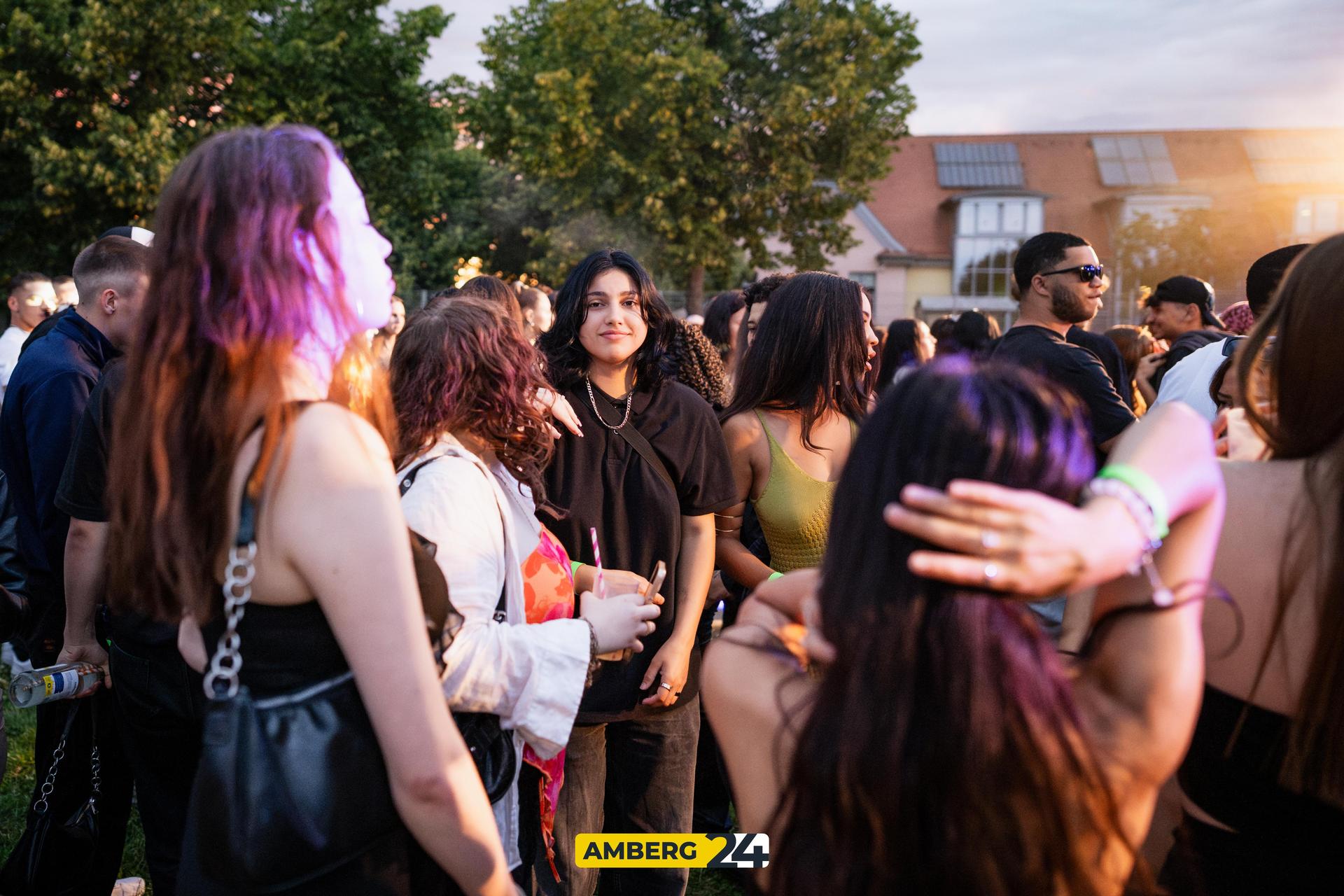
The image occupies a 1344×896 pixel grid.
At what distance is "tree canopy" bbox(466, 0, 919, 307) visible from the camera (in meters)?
23.3

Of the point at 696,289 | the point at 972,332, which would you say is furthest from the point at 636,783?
the point at 696,289

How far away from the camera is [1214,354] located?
157 inches

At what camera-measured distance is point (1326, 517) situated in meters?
1.41

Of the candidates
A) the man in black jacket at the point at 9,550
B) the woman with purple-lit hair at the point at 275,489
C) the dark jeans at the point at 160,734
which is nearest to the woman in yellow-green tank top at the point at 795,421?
the dark jeans at the point at 160,734

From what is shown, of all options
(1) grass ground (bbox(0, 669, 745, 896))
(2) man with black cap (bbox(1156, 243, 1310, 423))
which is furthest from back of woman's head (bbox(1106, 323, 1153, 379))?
(1) grass ground (bbox(0, 669, 745, 896))

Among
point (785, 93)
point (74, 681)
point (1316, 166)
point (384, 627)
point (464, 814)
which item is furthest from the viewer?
point (1316, 166)

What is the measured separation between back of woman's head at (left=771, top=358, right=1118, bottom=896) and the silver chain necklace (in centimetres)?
178

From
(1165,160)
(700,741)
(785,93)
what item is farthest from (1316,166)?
(700,741)

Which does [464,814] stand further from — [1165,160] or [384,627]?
[1165,160]

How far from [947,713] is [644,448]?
1.86m

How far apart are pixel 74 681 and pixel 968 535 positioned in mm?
2730

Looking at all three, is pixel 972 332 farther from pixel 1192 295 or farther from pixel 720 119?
pixel 720 119

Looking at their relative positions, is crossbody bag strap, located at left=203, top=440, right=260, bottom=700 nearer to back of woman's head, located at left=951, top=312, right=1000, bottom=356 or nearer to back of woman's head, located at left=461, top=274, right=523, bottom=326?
back of woman's head, located at left=461, top=274, right=523, bottom=326

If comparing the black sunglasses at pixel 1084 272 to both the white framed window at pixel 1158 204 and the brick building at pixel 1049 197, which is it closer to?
the brick building at pixel 1049 197
